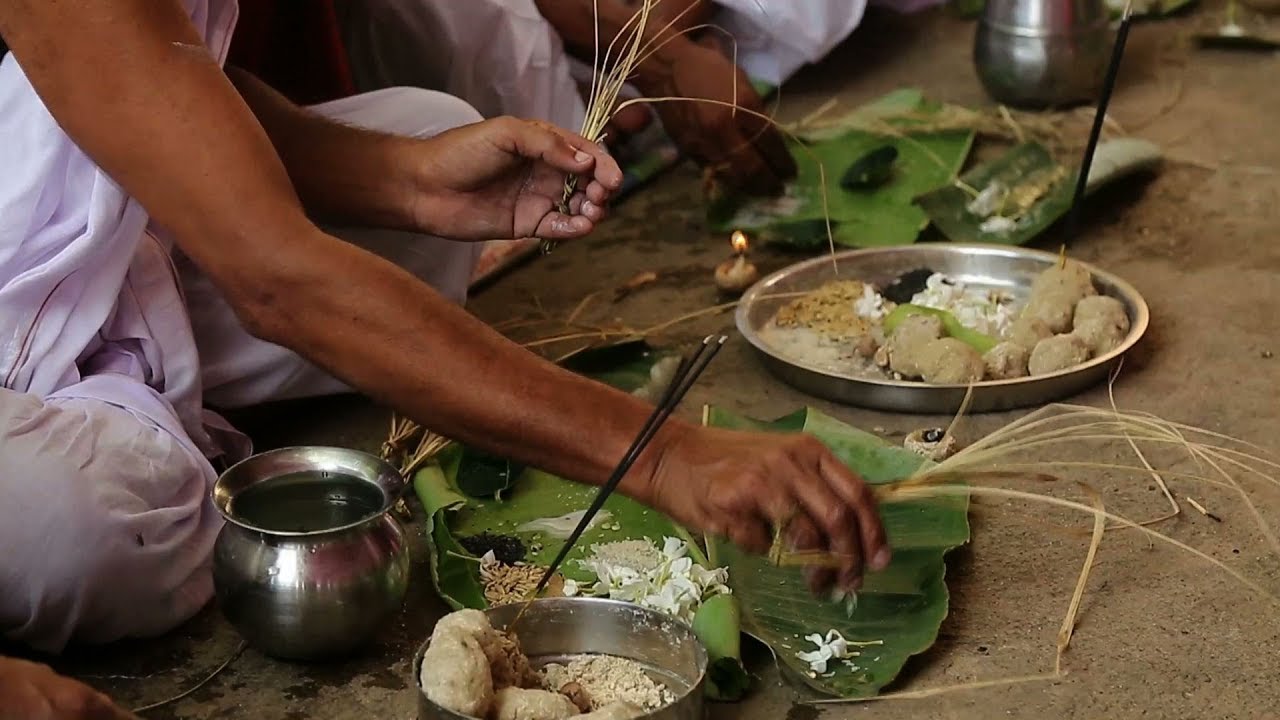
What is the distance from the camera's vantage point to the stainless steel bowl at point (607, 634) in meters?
1.92

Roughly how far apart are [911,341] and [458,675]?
1.32m

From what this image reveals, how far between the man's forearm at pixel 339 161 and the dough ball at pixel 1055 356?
1.08 metres

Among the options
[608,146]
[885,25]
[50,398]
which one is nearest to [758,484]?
[50,398]

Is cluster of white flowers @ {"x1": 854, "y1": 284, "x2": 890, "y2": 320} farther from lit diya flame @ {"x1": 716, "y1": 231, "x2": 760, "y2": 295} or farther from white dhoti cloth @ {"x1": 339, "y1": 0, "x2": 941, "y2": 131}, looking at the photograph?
white dhoti cloth @ {"x1": 339, "y1": 0, "x2": 941, "y2": 131}

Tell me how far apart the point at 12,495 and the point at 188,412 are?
1.25ft

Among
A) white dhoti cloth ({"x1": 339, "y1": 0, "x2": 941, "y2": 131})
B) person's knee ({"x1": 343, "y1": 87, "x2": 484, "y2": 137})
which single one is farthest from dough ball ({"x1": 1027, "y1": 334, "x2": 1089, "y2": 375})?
white dhoti cloth ({"x1": 339, "y1": 0, "x2": 941, "y2": 131})

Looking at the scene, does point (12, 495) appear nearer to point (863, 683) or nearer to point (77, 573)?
point (77, 573)

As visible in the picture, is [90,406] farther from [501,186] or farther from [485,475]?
[501,186]

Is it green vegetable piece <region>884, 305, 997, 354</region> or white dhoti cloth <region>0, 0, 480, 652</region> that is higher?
white dhoti cloth <region>0, 0, 480, 652</region>

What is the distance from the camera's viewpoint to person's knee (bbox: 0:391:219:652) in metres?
2.00

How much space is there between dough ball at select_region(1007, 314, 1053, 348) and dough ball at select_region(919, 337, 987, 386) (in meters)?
0.11

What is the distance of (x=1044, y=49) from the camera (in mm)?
4129

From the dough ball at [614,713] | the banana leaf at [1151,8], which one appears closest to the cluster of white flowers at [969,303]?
the dough ball at [614,713]

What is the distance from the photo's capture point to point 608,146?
398 centimetres
